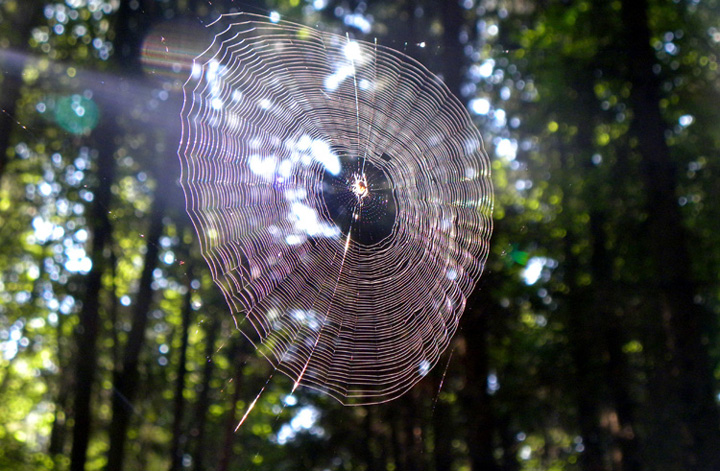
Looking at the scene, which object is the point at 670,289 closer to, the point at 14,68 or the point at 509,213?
the point at 509,213

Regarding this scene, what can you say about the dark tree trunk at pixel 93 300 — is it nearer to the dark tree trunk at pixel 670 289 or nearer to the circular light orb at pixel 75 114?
the circular light orb at pixel 75 114

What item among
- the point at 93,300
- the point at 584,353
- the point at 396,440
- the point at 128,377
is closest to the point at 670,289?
the point at 584,353

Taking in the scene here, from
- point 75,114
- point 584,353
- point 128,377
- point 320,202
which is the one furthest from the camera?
A: point 584,353

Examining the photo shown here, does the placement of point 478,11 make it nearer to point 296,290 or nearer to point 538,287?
point 538,287

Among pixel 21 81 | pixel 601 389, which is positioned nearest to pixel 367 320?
pixel 21 81

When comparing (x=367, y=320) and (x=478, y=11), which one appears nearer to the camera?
(x=367, y=320)

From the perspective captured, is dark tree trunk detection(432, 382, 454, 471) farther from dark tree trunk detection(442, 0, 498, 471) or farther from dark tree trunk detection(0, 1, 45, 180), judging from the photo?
dark tree trunk detection(0, 1, 45, 180)

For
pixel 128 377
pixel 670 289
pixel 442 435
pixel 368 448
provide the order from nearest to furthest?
pixel 670 289 < pixel 128 377 < pixel 442 435 < pixel 368 448
